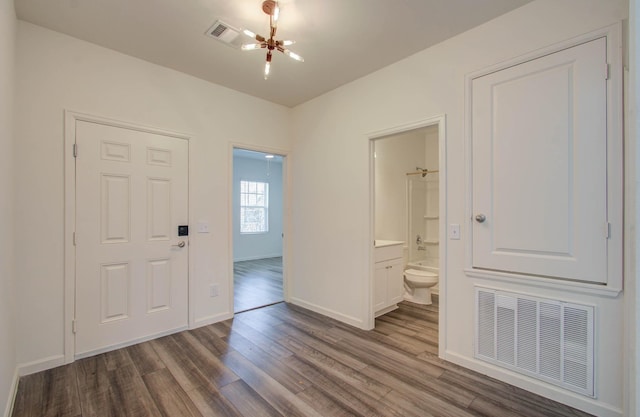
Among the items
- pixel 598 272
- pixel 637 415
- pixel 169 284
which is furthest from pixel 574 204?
pixel 169 284

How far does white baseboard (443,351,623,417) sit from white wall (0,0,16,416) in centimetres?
309

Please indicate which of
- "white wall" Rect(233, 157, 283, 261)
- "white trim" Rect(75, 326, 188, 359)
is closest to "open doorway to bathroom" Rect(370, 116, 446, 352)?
"white trim" Rect(75, 326, 188, 359)

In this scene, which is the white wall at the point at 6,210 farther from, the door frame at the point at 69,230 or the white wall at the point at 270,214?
the white wall at the point at 270,214

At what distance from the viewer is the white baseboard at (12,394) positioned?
186cm

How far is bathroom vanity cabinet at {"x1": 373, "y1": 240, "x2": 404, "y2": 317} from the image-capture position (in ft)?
11.6

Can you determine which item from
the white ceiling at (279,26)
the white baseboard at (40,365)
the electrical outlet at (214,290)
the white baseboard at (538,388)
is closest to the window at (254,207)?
the electrical outlet at (214,290)

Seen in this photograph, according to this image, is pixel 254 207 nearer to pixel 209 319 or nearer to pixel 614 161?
pixel 209 319

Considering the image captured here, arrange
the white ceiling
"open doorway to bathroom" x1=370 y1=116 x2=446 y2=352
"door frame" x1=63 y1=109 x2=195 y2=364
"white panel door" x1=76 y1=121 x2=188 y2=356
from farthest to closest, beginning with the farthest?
"open doorway to bathroom" x1=370 y1=116 x2=446 y2=352 → "white panel door" x1=76 y1=121 x2=188 y2=356 → "door frame" x1=63 y1=109 x2=195 y2=364 → the white ceiling

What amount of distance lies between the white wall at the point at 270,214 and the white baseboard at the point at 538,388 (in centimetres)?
571

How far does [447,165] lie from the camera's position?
2582mm

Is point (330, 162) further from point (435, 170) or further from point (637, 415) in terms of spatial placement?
point (637, 415)

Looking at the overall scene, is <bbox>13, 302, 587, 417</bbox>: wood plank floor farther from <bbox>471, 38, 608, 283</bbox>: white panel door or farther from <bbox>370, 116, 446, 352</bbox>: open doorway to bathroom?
<bbox>471, 38, 608, 283</bbox>: white panel door

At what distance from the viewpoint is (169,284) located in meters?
3.10

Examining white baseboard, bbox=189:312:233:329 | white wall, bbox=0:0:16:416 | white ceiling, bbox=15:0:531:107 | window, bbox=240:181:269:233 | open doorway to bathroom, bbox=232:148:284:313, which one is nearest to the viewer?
white wall, bbox=0:0:16:416
